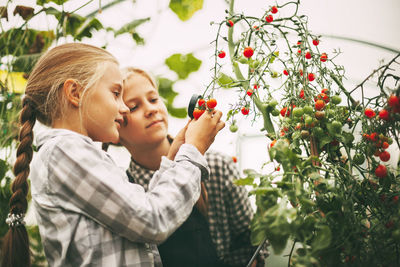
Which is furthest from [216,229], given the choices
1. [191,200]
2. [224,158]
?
[191,200]

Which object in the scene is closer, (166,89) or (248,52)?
(248,52)

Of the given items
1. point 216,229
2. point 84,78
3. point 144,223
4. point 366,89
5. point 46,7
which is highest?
point 366,89

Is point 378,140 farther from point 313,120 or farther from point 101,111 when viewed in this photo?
point 101,111

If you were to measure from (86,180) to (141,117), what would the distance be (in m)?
0.46

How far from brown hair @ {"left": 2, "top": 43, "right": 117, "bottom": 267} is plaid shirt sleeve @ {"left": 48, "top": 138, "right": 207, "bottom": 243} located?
18 centimetres

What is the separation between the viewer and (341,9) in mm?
1492

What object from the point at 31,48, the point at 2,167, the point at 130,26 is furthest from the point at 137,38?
the point at 2,167

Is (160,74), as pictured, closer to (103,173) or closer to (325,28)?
(325,28)

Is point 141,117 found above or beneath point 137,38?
beneath

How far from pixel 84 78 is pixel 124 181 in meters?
0.31

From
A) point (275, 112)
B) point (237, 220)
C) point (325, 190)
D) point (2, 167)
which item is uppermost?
point (275, 112)

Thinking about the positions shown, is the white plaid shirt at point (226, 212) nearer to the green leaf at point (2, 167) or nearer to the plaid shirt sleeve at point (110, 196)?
the plaid shirt sleeve at point (110, 196)

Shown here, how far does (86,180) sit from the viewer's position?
0.65m

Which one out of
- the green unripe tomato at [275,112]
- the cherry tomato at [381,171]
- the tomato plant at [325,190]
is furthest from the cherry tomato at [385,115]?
the green unripe tomato at [275,112]
